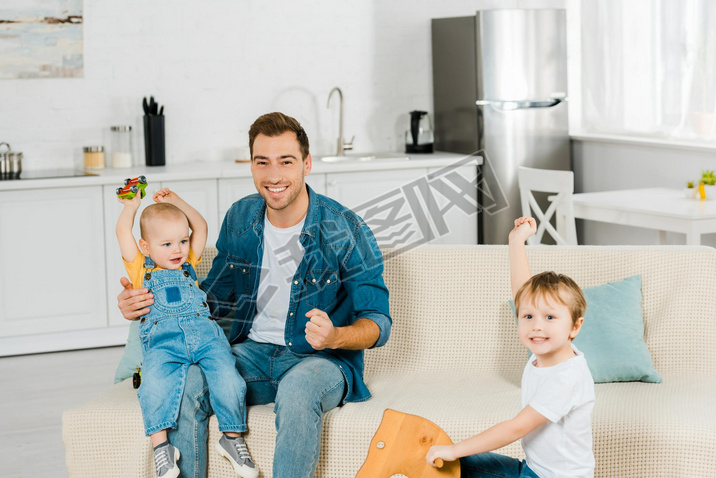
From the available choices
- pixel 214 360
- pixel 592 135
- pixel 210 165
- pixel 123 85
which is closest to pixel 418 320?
pixel 214 360

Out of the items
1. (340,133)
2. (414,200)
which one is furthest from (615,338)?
(340,133)

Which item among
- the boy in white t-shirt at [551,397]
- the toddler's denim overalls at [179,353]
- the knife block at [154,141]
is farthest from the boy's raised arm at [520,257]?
the knife block at [154,141]

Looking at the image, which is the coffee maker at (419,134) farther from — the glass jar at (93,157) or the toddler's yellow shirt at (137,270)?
the toddler's yellow shirt at (137,270)

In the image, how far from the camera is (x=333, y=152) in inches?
228

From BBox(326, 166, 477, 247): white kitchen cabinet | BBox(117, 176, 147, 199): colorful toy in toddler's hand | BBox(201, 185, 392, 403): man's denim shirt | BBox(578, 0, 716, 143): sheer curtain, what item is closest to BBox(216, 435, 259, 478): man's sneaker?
BBox(201, 185, 392, 403): man's denim shirt

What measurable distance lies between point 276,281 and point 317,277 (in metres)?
0.13

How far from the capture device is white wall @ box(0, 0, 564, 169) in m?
5.13

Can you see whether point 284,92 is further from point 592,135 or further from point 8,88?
point 592,135

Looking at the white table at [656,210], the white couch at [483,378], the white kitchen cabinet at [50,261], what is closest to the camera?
the white couch at [483,378]

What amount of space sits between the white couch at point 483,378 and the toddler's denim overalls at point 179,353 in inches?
3.6

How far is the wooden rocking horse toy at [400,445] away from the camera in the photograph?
6.56 ft

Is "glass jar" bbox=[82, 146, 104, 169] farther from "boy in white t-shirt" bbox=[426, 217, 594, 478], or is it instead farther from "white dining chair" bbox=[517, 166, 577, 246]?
"boy in white t-shirt" bbox=[426, 217, 594, 478]

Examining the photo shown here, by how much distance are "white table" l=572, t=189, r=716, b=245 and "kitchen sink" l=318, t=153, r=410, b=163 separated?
1.18 meters

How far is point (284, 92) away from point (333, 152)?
48cm
